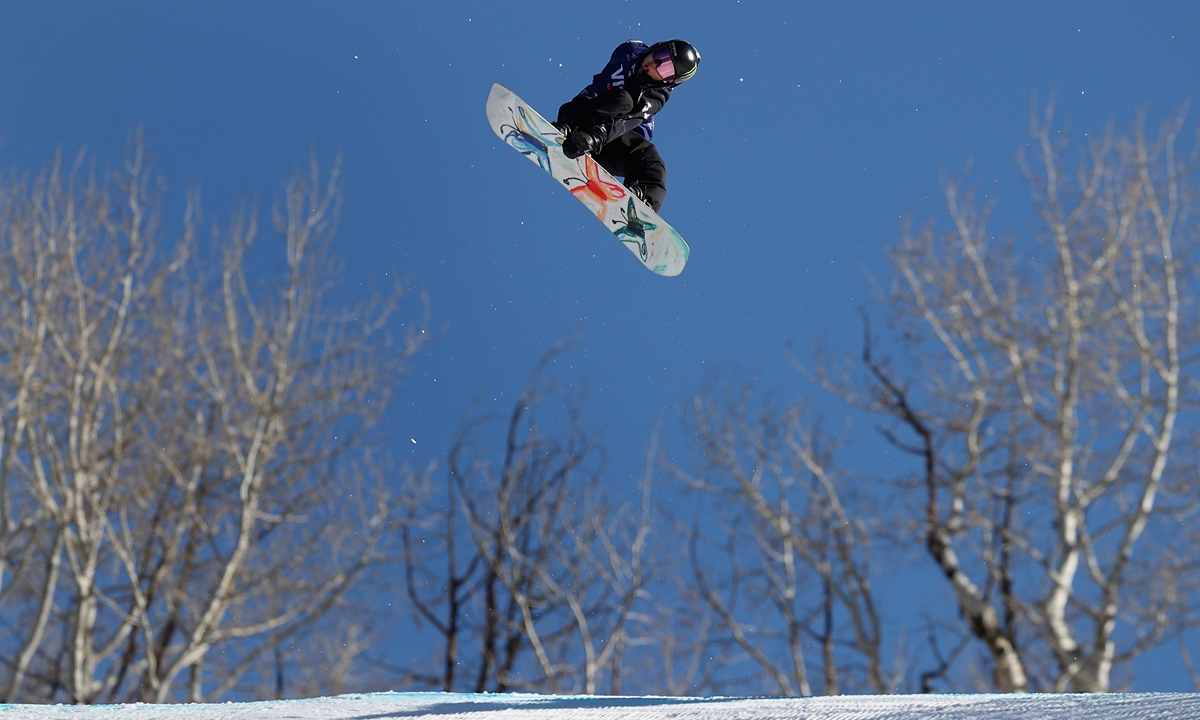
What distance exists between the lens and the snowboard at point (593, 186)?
23.5 ft

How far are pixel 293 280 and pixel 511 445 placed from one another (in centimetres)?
451

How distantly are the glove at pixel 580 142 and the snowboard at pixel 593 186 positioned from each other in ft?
2.50

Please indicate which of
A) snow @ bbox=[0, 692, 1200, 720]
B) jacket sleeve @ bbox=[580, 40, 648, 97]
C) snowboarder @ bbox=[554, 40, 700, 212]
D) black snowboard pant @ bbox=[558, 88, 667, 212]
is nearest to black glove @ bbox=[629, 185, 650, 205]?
black snowboard pant @ bbox=[558, 88, 667, 212]

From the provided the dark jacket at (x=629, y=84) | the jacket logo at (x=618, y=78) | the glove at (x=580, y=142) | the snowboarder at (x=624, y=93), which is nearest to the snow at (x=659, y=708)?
the glove at (x=580, y=142)

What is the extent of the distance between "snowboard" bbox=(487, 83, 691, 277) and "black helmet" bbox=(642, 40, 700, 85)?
3.28ft

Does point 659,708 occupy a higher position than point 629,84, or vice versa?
point 629,84

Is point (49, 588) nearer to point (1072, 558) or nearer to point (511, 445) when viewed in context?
point (511, 445)

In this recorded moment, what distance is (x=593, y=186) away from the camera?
7.41 meters

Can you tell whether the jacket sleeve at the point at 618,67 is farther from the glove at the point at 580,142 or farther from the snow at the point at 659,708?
the snow at the point at 659,708

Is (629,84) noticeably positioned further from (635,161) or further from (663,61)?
(635,161)

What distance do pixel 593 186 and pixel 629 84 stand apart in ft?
3.60

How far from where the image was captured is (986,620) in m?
11.1

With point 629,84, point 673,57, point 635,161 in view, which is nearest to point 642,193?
point 635,161

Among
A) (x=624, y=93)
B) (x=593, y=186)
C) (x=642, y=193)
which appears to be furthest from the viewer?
(x=593, y=186)
